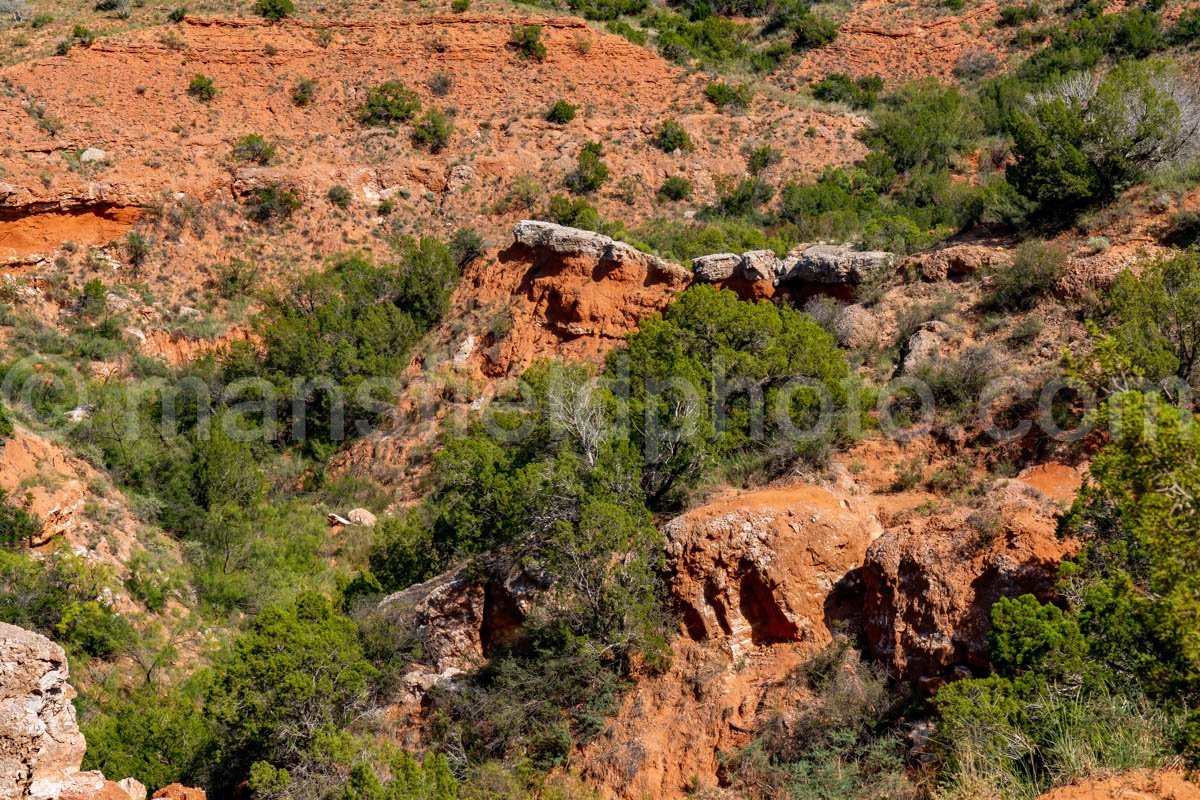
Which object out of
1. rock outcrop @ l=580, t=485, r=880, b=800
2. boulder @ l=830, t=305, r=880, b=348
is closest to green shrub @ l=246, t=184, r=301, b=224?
boulder @ l=830, t=305, r=880, b=348

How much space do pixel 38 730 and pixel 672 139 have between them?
32039 millimetres

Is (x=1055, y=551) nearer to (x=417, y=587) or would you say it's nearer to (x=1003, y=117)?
(x=417, y=587)

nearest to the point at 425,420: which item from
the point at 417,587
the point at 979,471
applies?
the point at 417,587

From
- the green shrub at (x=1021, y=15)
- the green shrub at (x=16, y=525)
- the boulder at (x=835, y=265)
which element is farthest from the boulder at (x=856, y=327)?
the green shrub at (x=1021, y=15)

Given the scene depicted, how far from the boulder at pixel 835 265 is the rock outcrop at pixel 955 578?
479 inches

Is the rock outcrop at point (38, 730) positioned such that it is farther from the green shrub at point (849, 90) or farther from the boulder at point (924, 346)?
the green shrub at point (849, 90)

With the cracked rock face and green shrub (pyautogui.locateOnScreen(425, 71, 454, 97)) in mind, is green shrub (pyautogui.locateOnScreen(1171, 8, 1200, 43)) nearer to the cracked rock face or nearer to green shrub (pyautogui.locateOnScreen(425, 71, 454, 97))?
green shrub (pyautogui.locateOnScreen(425, 71, 454, 97))

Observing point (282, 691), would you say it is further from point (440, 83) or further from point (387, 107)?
point (440, 83)

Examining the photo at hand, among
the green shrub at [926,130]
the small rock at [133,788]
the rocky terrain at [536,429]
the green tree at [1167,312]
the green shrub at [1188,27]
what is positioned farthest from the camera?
the green shrub at [1188,27]

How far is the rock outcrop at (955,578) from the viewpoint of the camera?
464 inches

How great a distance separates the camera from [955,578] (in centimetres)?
1223

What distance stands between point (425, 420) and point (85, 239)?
14043 millimetres

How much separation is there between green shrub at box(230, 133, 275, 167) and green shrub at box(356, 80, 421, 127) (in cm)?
415

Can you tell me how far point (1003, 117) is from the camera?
37344 millimetres
